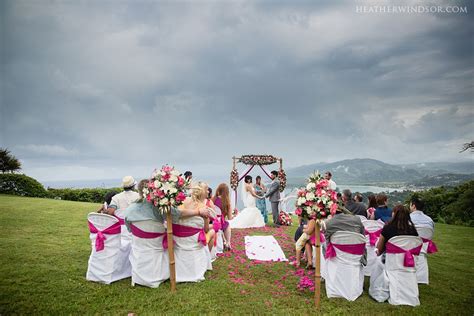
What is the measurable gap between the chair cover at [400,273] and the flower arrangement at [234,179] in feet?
35.4

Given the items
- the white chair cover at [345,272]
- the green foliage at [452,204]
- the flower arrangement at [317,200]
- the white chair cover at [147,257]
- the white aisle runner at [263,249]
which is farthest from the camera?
the green foliage at [452,204]

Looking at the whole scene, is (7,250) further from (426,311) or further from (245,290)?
(426,311)

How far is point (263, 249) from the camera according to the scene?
8758 mm

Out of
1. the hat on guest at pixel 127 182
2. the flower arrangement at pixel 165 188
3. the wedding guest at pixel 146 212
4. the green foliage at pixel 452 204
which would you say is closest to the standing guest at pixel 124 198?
the hat on guest at pixel 127 182

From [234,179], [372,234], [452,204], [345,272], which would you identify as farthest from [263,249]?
[452,204]

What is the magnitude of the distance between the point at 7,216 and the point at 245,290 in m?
10.6

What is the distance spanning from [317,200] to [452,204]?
15386 mm

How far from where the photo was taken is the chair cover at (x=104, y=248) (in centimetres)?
554

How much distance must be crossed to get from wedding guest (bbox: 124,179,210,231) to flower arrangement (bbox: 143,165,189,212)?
0.40 m

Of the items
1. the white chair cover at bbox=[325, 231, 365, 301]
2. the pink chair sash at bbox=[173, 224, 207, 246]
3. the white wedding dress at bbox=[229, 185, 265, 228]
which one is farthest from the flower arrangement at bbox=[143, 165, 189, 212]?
the white wedding dress at bbox=[229, 185, 265, 228]

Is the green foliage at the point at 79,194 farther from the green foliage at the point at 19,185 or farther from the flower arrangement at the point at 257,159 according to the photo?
the flower arrangement at the point at 257,159

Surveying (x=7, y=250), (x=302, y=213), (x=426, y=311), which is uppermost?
(x=302, y=213)

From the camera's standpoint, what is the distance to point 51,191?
19.4 metres

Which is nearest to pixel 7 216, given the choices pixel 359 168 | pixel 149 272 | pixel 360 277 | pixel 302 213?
pixel 149 272
